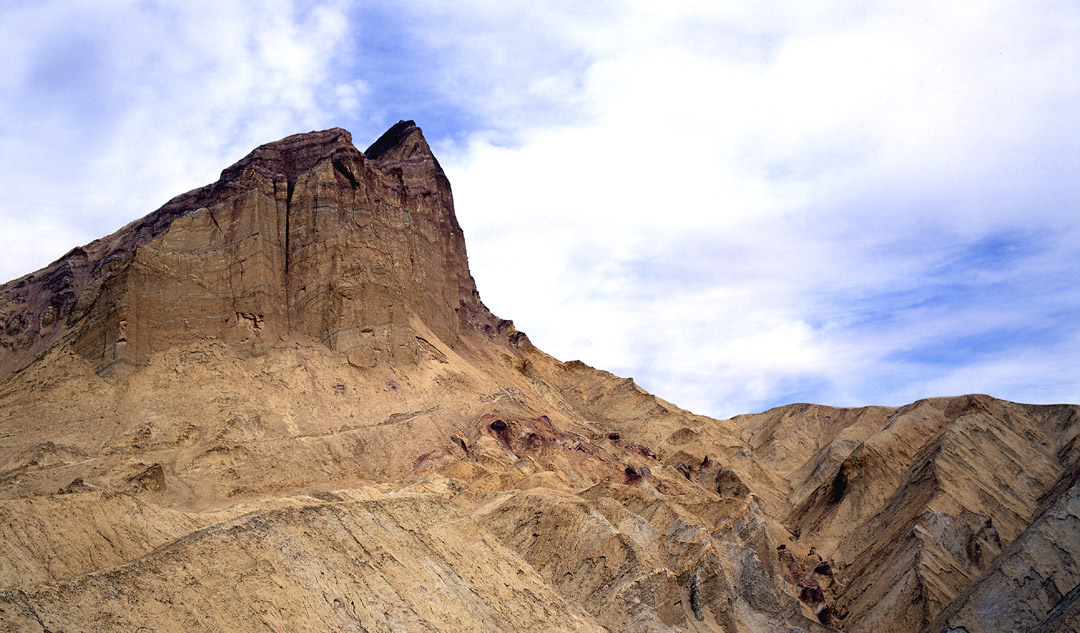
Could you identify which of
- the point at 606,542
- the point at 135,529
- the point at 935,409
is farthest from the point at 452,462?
the point at 935,409

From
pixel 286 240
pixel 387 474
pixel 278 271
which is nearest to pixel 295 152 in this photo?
pixel 286 240

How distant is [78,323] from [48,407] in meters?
7.38

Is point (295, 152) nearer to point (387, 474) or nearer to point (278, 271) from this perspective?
point (278, 271)

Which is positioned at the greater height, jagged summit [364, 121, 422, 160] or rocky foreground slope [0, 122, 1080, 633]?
jagged summit [364, 121, 422, 160]

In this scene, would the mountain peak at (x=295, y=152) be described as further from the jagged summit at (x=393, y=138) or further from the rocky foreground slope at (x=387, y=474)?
the jagged summit at (x=393, y=138)

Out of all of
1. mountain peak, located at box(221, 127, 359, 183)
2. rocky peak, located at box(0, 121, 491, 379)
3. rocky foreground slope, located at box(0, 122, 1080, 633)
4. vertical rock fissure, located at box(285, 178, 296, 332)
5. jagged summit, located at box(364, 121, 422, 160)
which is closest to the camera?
rocky foreground slope, located at box(0, 122, 1080, 633)

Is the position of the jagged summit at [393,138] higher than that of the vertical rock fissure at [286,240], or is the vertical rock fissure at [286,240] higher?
the jagged summit at [393,138]

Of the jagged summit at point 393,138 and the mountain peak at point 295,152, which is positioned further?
the jagged summit at point 393,138

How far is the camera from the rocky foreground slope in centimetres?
2417

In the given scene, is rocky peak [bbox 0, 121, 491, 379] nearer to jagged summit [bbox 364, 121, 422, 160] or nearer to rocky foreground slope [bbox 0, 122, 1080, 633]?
rocky foreground slope [bbox 0, 122, 1080, 633]

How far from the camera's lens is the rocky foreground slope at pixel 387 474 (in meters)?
24.2

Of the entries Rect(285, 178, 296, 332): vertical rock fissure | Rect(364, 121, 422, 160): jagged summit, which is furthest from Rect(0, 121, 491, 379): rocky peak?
Rect(364, 121, 422, 160): jagged summit

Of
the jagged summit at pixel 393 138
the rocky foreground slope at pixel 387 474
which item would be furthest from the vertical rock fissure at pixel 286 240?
the jagged summit at pixel 393 138

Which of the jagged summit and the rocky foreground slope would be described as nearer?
the rocky foreground slope
